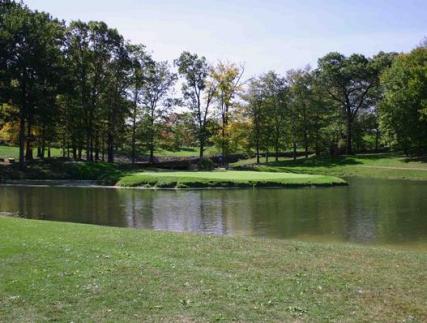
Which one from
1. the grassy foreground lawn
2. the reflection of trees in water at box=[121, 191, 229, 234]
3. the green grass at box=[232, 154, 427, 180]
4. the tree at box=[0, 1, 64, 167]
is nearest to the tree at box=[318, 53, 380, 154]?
the green grass at box=[232, 154, 427, 180]

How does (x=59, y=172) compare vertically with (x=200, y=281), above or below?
above

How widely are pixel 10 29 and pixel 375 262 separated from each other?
4514 centimetres

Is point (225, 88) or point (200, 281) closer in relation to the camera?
point (200, 281)

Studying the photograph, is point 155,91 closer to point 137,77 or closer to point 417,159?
point 137,77

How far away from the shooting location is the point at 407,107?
67625 millimetres

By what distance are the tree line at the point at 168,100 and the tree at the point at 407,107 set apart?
0.44ft

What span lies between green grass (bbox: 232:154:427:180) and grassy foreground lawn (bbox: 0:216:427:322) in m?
44.6

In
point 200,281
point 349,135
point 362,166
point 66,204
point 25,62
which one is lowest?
point 66,204

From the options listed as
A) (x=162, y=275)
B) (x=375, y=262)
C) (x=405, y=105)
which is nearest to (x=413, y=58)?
(x=405, y=105)

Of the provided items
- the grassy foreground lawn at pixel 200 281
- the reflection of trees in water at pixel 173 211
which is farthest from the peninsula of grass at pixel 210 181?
the grassy foreground lawn at pixel 200 281

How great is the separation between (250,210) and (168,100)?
41072 millimetres

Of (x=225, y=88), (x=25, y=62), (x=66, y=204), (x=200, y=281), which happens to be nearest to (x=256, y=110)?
(x=225, y=88)

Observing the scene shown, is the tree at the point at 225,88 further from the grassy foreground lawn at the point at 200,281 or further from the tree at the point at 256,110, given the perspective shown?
the grassy foreground lawn at the point at 200,281

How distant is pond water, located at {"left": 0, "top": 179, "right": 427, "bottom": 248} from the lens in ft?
77.1
